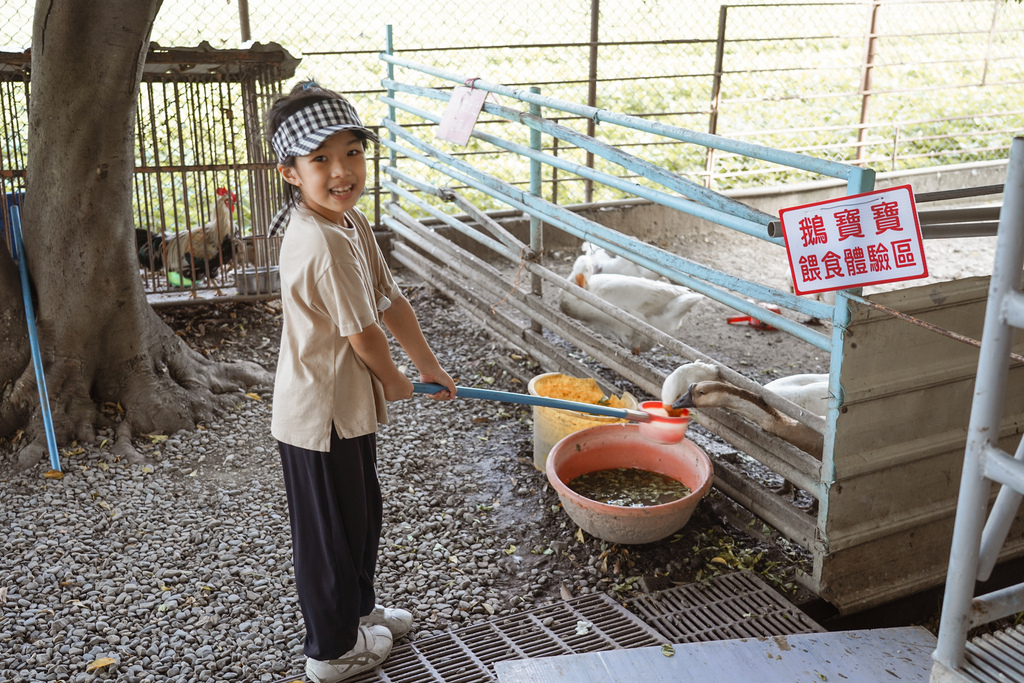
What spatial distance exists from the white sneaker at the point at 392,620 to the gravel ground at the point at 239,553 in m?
0.09

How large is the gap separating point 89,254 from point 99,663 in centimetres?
216

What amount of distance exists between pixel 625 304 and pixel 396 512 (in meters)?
2.13

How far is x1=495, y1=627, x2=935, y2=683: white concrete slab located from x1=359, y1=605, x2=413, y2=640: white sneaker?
477mm

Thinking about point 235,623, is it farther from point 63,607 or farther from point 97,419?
point 97,419

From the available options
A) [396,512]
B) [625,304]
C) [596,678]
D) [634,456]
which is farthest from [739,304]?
[625,304]

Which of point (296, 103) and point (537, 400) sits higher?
point (296, 103)

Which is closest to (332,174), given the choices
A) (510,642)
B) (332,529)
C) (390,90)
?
(332,529)

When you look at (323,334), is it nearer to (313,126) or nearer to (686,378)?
(313,126)

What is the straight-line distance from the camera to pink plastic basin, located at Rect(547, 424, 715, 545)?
123 inches

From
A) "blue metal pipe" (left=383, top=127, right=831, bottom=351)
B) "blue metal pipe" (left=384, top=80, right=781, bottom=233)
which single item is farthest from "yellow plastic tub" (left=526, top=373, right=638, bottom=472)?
"blue metal pipe" (left=384, top=80, right=781, bottom=233)

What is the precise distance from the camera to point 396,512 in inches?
144

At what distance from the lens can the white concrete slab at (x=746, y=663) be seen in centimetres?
245

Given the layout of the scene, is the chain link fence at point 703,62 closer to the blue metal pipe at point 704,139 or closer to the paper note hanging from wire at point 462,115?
the paper note hanging from wire at point 462,115

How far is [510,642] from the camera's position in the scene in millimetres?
2865
